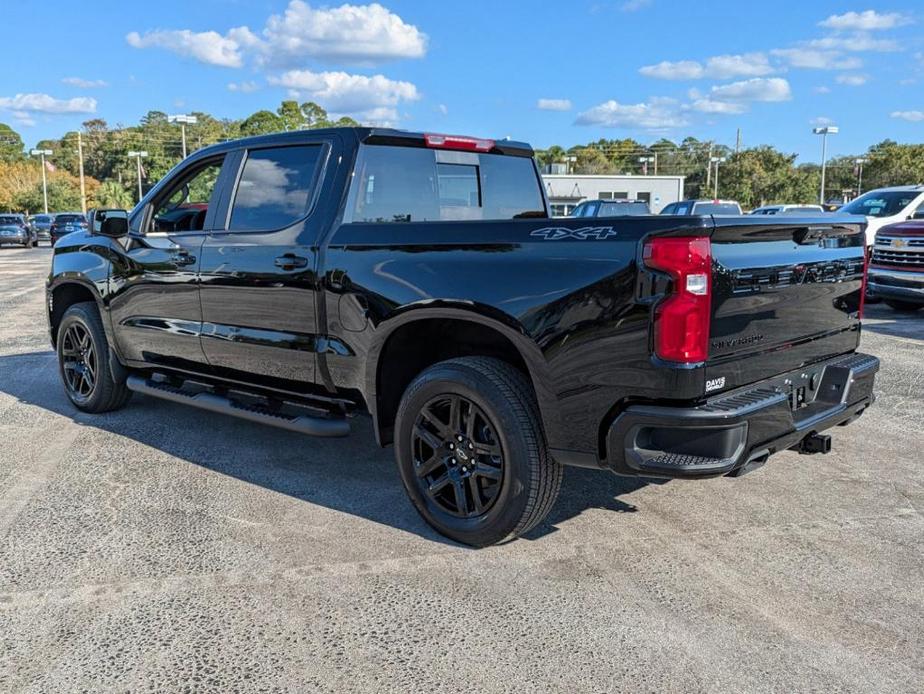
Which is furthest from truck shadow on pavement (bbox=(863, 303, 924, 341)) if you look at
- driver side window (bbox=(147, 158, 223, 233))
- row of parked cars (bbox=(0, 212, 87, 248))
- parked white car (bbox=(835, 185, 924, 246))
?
row of parked cars (bbox=(0, 212, 87, 248))

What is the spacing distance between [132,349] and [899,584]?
16.0ft

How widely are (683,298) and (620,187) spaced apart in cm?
5734

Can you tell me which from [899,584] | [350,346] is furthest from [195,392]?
[899,584]

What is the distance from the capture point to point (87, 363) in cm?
612

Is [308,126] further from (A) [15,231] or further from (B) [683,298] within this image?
(B) [683,298]

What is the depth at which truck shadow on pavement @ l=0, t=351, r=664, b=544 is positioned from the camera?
13.9 ft

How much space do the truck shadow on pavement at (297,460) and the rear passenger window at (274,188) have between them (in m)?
1.47

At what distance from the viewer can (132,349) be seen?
5656 mm

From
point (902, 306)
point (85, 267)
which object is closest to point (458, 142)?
point (85, 267)

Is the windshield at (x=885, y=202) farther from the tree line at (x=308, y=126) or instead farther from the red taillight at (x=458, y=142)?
the tree line at (x=308, y=126)

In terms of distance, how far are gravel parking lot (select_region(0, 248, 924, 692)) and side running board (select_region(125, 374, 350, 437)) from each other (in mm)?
371

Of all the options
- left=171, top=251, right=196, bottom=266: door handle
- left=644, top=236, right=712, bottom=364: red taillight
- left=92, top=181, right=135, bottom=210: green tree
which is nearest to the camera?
left=644, top=236, right=712, bottom=364: red taillight

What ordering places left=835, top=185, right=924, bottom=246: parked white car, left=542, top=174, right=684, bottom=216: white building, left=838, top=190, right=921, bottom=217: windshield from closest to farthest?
1. left=835, top=185, right=924, bottom=246: parked white car
2. left=838, top=190, right=921, bottom=217: windshield
3. left=542, top=174, right=684, bottom=216: white building

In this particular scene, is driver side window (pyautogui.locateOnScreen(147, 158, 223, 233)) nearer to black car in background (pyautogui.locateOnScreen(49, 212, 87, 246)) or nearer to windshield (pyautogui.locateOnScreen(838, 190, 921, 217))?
windshield (pyautogui.locateOnScreen(838, 190, 921, 217))
